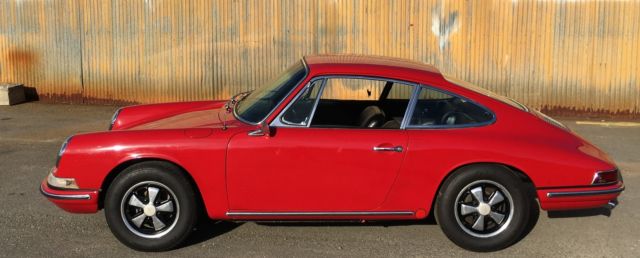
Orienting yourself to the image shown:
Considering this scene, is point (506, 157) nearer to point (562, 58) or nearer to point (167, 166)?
point (167, 166)

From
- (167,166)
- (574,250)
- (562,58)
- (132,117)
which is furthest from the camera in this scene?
(562,58)

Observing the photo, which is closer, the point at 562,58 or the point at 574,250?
the point at 574,250

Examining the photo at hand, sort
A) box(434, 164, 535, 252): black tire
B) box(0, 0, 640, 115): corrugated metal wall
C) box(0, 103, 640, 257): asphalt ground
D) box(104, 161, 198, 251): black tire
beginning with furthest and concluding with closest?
box(0, 0, 640, 115): corrugated metal wall
box(0, 103, 640, 257): asphalt ground
box(434, 164, 535, 252): black tire
box(104, 161, 198, 251): black tire

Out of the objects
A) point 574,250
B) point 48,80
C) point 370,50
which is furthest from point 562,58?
point 48,80

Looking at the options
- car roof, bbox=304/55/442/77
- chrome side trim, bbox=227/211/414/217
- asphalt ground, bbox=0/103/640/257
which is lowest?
asphalt ground, bbox=0/103/640/257

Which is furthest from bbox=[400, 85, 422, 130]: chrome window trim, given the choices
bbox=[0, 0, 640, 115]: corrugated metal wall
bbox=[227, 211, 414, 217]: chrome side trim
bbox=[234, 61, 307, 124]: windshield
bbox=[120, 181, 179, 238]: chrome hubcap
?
bbox=[0, 0, 640, 115]: corrugated metal wall

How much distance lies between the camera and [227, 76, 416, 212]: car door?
456cm

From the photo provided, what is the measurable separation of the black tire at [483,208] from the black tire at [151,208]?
69.5 inches

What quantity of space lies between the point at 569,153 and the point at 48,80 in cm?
824

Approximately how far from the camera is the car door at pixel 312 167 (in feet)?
15.0

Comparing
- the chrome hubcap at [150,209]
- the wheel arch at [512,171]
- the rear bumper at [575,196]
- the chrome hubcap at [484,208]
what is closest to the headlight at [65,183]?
the chrome hubcap at [150,209]

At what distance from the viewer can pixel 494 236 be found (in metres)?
4.77

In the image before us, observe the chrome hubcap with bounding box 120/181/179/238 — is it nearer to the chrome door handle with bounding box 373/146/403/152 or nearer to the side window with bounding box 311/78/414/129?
the side window with bounding box 311/78/414/129

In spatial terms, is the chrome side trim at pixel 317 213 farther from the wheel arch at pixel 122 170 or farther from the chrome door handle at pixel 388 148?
the chrome door handle at pixel 388 148
